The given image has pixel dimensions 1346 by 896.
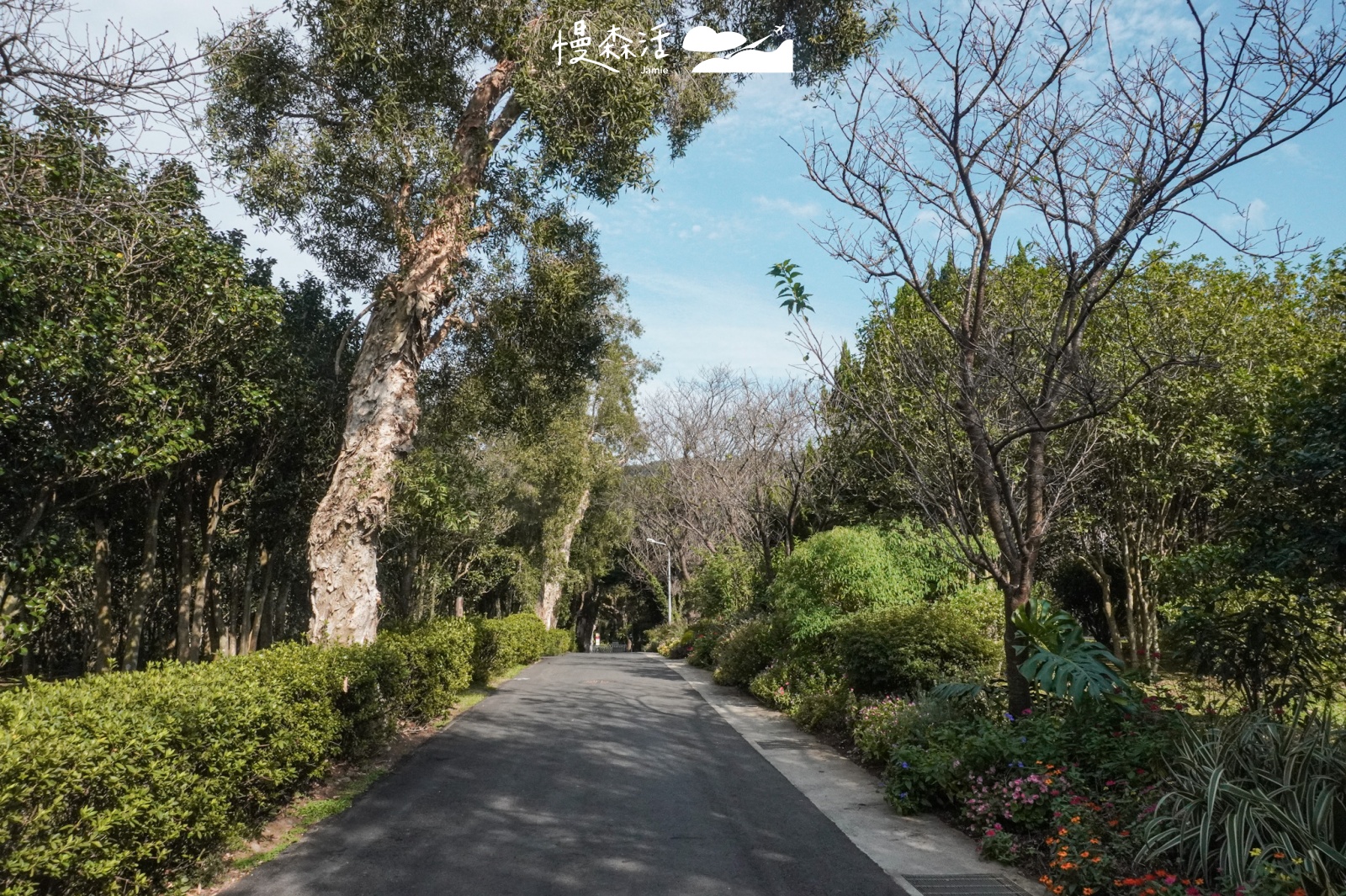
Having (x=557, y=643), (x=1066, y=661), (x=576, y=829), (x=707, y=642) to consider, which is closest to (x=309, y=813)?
(x=576, y=829)

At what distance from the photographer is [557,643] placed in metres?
35.2

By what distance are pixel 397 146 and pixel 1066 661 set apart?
31.1 ft

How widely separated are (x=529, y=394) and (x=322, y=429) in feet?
13.0

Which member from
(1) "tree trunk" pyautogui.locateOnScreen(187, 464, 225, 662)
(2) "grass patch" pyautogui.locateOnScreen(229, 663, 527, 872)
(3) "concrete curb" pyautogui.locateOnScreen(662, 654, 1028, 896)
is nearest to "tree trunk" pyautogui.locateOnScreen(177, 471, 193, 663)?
(1) "tree trunk" pyautogui.locateOnScreen(187, 464, 225, 662)

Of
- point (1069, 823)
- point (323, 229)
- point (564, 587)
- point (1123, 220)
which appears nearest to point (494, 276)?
point (323, 229)

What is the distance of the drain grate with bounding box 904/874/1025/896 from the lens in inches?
209

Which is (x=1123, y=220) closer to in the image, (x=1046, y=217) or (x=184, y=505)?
(x=1046, y=217)

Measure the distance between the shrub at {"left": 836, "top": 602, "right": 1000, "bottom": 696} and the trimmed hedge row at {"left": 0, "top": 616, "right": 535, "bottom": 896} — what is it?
6.38 m

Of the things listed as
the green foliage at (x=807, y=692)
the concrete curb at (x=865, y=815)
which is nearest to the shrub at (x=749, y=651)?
the green foliage at (x=807, y=692)

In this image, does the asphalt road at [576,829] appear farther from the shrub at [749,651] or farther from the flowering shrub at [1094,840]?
the shrub at [749,651]

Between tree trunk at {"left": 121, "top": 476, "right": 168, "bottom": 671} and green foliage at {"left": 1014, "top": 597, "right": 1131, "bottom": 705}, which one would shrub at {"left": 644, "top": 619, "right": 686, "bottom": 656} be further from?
green foliage at {"left": 1014, "top": 597, "right": 1131, "bottom": 705}

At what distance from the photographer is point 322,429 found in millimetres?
15570

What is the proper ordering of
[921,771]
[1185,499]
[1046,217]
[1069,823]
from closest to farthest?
1. [1069,823]
2. [921,771]
3. [1046,217]
4. [1185,499]

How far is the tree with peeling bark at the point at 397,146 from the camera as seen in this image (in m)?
10.8
